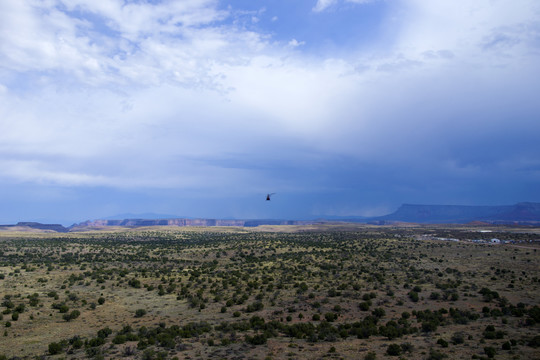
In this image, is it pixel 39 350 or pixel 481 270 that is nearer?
pixel 39 350

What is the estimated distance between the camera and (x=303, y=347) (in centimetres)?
2042

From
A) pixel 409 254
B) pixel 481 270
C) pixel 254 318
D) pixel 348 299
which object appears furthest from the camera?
pixel 409 254

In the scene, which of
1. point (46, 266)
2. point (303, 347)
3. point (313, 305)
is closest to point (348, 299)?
point (313, 305)

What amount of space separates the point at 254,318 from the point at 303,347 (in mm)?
6742

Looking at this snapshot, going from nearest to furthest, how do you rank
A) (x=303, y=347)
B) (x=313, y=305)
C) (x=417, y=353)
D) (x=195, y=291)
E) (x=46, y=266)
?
(x=417, y=353)
(x=303, y=347)
(x=313, y=305)
(x=195, y=291)
(x=46, y=266)

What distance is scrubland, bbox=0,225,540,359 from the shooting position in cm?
2016

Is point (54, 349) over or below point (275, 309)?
over

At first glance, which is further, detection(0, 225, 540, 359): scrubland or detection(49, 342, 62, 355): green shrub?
detection(49, 342, 62, 355): green shrub

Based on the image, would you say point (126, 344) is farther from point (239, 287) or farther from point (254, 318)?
point (239, 287)

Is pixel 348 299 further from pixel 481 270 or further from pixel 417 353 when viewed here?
pixel 481 270

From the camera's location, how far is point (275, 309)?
2980 cm

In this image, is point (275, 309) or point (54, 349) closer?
point (54, 349)

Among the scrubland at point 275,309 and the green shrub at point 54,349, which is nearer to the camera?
the scrubland at point 275,309

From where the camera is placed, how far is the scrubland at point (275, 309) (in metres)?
20.2
